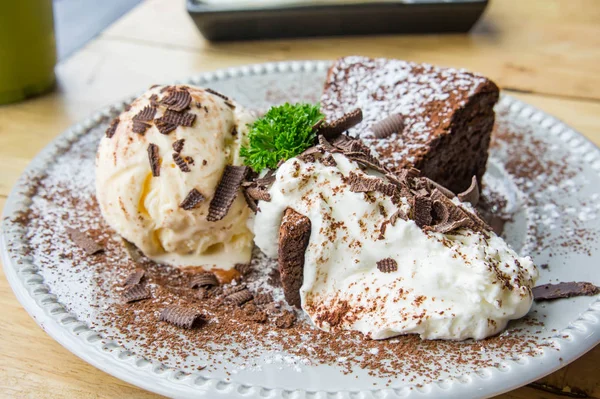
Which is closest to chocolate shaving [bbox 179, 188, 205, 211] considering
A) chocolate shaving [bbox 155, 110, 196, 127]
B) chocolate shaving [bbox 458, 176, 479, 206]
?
chocolate shaving [bbox 155, 110, 196, 127]

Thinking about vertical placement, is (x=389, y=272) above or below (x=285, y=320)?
above

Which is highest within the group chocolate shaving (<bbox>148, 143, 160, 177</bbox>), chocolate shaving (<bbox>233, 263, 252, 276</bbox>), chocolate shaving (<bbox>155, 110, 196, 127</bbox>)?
chocolate shaving (<bbox>155, 110, 196, 127</bbox>)

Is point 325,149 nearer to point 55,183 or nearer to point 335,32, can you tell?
point 55,183

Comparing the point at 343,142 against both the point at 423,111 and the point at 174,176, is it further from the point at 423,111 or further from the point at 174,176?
the point at 174,176

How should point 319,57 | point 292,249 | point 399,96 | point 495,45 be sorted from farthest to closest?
point 495,45, point 319,57, point 399,96, point 292,249

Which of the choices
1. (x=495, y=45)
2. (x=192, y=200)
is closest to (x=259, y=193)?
(x=192, y=200)

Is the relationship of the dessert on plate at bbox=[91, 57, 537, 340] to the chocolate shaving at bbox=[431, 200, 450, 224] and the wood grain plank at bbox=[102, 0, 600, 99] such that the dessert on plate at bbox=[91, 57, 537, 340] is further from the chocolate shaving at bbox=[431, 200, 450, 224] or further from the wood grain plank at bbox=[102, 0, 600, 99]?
the wood grain plank at bbox=[102, 0, 600, 99]
